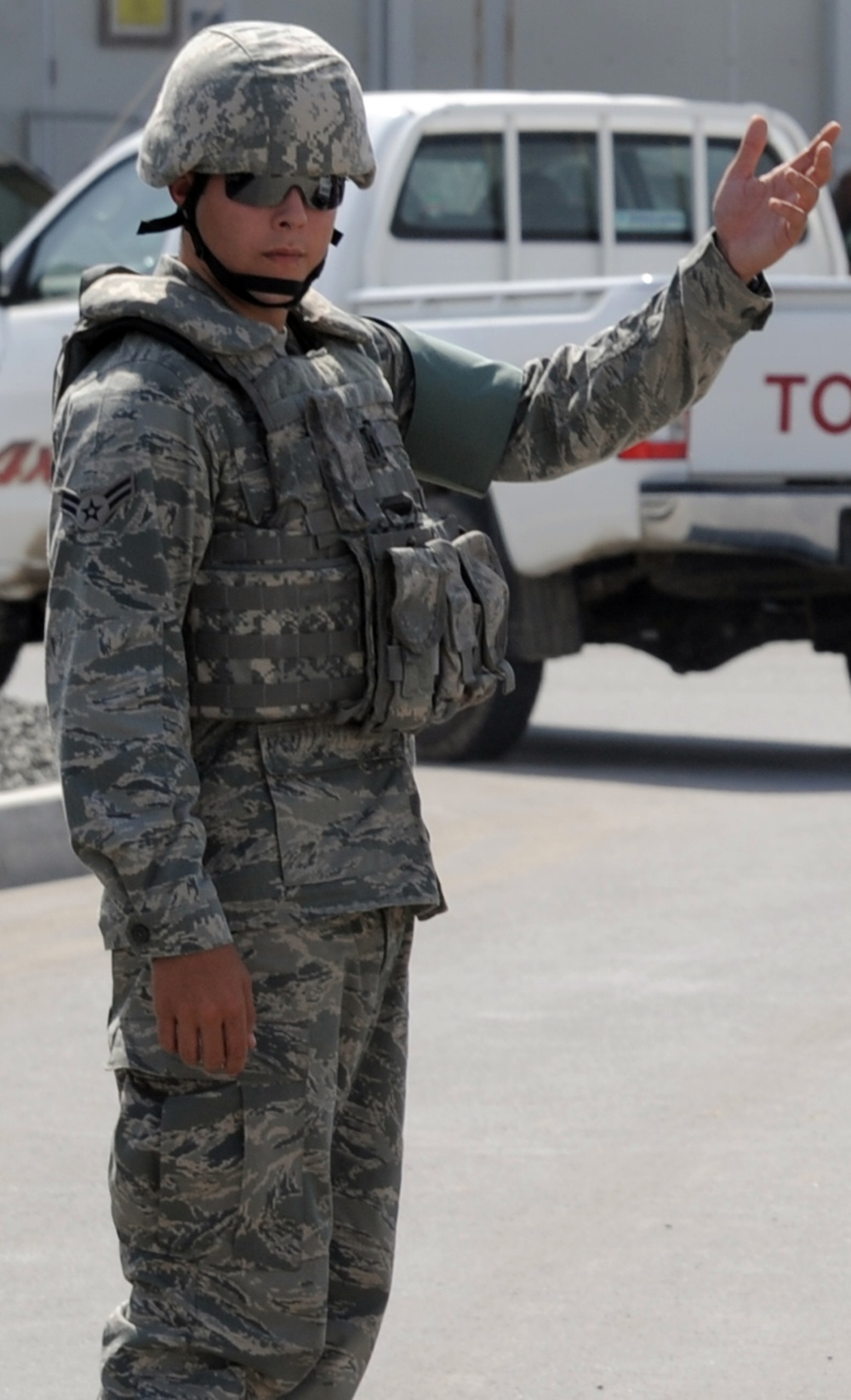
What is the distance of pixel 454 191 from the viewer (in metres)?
10.2

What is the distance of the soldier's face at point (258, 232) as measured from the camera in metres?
2.99

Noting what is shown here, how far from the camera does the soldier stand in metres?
2.87

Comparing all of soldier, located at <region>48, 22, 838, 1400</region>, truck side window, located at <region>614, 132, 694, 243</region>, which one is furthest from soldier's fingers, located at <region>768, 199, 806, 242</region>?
truck side window, located at <region>614, 132, 694, 243</region>

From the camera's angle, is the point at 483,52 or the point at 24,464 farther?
the point at 483,52

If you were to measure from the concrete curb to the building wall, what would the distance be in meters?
13.8

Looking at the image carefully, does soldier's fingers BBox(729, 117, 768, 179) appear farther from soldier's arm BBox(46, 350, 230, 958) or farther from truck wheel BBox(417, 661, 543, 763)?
truck wheel BBox(417, 661, 543, 763)

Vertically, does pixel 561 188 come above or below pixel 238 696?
below

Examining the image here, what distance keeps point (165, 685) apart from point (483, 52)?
20315mm

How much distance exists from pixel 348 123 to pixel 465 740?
652 cm

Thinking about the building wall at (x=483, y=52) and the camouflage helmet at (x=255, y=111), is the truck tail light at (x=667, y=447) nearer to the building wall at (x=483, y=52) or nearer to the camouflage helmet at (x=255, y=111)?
the camouflage helmet at (x=255, y=111)

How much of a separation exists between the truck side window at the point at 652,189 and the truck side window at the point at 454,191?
50 centimetres

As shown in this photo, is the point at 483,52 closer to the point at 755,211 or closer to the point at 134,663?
the point at 755,211

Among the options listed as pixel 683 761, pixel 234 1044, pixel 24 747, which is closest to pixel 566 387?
pixel 234 1044

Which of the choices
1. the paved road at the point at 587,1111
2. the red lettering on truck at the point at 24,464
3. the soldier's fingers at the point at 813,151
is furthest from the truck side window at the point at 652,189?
the soldier's fingers at the point at 813,151
